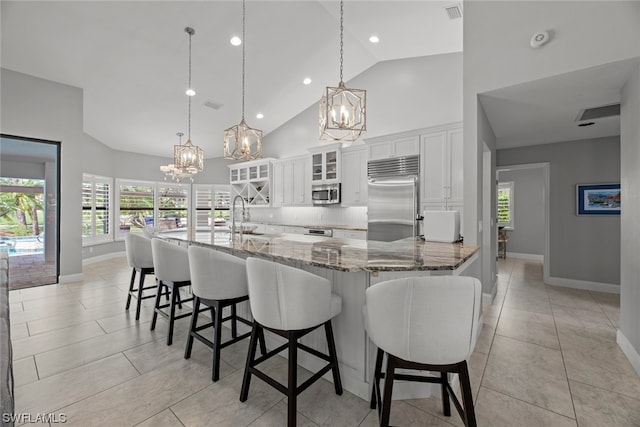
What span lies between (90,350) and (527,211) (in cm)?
866

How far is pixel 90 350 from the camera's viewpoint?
234 cm

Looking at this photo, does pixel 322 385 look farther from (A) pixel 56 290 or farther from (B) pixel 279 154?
(B) pixel 279 154

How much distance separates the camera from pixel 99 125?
569 centimetres

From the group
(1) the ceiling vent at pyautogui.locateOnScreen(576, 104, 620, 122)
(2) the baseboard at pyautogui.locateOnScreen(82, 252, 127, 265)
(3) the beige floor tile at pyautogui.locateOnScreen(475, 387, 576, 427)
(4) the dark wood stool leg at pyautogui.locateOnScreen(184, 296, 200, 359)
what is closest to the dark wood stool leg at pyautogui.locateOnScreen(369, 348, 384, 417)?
(3) the beige floor tile at pyautogui.locateOnScreen(475, 387, 576, 427)

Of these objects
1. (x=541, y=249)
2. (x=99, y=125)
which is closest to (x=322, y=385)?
(x=99, y=125)

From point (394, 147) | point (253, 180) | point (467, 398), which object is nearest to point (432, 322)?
A: point (467, 398)

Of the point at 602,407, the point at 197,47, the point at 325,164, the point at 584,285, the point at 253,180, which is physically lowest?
the point at 602,407

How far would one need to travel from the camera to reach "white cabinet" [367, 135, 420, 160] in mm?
4328

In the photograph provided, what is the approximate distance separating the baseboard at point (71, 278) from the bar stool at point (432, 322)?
549 centimetres

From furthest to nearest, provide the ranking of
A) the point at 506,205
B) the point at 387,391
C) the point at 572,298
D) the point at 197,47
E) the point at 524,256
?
the point at 506,205, the point at 524,256, the point at 197,47, the point at 572,298, the point at 387,391

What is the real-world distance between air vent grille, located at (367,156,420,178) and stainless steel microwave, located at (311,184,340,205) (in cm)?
89

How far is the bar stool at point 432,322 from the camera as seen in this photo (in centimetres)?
117

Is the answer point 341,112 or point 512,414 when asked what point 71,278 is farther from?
point 512,414

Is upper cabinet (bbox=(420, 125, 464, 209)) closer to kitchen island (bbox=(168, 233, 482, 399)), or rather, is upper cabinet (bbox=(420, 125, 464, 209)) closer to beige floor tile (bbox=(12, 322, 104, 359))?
kitchen island (bbox=(168, 233, 482, 399))
